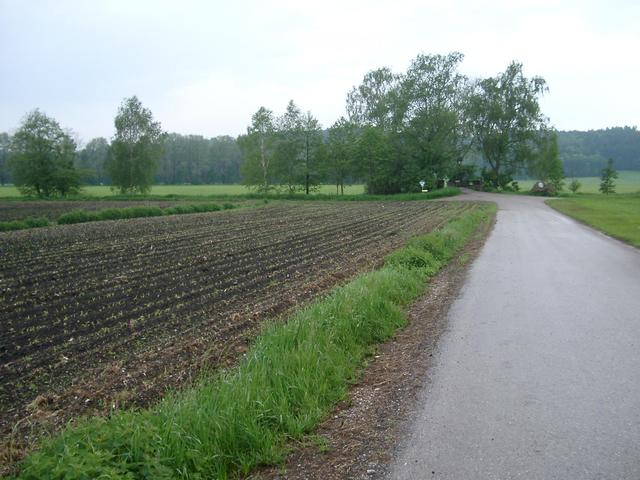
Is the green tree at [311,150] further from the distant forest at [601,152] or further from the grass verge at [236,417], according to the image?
the distant forest at [601,152]

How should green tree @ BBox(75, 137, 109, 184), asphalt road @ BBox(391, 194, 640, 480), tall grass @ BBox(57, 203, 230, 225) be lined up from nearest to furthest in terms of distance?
asphalt road @ BBox(391, 194, 640, 480)
tall grass @ BBox(57, 203, 230, 225)
green tree @ BBox(75, 137, 109, 184)

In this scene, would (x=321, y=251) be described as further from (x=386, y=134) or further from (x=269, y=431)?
(x=386, y=134)

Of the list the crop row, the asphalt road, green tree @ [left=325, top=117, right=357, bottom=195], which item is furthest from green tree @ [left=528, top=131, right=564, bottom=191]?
the asphalt road

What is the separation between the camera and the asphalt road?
3797 mm

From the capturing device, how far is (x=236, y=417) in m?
4.20

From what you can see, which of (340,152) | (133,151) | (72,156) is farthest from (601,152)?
(72,156)

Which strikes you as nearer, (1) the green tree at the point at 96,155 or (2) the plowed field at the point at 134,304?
(2) the plowed field at the point at 134,304

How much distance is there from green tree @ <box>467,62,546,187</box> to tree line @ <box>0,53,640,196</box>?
130 millimetres

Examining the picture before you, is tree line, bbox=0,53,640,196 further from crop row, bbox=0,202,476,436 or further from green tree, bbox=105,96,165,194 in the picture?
crop row, bbox=0,202,476,436

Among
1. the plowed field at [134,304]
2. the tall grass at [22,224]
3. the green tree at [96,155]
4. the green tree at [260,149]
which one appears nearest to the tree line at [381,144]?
the green tree at [260,149]

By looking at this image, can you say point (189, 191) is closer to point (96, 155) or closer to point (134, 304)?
point (96, 155)

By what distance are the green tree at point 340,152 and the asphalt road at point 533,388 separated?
50.8 meters

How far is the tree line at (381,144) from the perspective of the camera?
5953 centimetres

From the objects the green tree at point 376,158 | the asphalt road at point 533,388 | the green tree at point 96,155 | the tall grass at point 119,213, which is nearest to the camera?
the asphalt road at point 533,388
